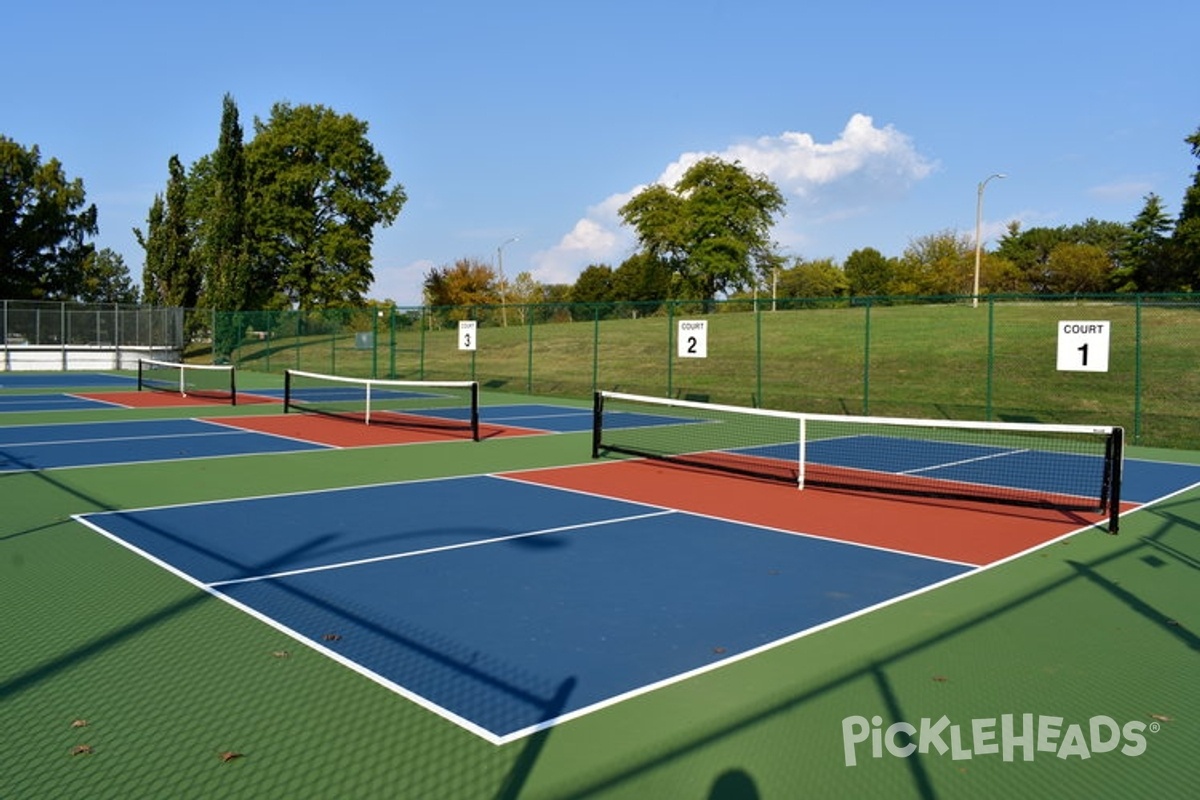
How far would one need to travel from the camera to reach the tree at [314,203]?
58625 mm

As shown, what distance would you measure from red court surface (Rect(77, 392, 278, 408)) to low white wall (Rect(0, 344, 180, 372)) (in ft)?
46.7

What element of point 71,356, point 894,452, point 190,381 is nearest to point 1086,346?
point 894,452

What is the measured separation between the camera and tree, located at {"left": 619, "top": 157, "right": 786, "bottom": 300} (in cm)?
7188

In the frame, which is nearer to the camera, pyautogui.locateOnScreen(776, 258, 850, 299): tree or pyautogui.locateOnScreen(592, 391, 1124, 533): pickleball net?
pyautogui.locateOnScreen(592, 391, 1124, 533): pickleball net

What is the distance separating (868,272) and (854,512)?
102 meters

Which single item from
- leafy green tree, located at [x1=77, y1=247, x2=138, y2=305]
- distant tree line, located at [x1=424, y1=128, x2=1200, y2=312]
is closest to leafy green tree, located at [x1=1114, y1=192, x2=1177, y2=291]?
distant tree line, located at [x1=424, y1=128, x2=1200, y2=312]

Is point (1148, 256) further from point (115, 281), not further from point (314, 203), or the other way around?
point (115, 281)

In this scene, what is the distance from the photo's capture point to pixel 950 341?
33.3 meters

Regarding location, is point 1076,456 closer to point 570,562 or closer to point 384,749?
point 570,562

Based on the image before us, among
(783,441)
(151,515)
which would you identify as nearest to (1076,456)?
(783,441)

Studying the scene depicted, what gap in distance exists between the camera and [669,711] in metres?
4.60

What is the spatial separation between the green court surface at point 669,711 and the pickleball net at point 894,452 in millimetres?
3629

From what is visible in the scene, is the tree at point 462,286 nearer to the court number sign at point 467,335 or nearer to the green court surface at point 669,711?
the court number sign at point 467,335

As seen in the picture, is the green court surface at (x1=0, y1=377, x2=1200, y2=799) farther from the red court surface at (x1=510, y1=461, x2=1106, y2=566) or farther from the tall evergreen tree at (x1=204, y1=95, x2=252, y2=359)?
the tall evergreen tree at (x1=204, y1=95, x2=252, y2=359)
